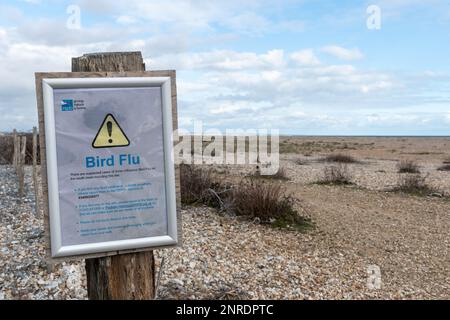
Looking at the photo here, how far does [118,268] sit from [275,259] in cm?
350

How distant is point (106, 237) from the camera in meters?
2.46

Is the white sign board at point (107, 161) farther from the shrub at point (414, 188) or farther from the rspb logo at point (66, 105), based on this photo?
the shrub at point (414, 188)

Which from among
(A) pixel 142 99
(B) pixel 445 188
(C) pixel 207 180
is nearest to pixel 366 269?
(C) pixel 207 180

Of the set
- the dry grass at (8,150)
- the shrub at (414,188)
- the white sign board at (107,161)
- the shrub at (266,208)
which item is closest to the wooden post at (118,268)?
the white sign board at (107,161)

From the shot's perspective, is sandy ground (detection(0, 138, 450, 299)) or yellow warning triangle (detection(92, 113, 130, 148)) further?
sandy ground (detection(0, 138, 450, 299))

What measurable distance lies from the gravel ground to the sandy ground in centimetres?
1

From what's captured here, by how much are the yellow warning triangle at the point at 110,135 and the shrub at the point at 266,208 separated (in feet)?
17.2

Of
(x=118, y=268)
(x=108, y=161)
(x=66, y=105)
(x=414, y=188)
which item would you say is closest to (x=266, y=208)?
(x=118, y=268)

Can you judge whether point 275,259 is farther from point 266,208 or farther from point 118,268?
point 118,268

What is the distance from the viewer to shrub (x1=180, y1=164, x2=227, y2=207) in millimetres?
8406

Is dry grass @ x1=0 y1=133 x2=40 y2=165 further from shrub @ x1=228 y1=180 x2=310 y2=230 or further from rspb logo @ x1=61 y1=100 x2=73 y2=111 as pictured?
rspb logo @ x1=61 y1=100 x2=73 y2=111

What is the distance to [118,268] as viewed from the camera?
254 centimetres

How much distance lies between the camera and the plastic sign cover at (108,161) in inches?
93.9

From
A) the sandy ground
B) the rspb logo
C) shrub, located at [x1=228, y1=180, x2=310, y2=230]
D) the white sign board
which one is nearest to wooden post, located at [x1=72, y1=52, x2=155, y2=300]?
the white sign board
